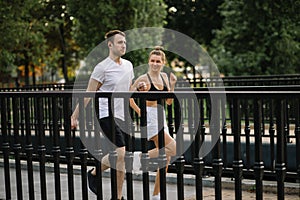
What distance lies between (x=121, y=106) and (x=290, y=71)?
62.4 feet

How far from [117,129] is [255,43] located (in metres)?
19.8

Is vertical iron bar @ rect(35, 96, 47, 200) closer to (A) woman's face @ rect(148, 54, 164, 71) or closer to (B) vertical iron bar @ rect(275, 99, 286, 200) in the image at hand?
(A) woman's face @ rect(148, 54, 164, 71)

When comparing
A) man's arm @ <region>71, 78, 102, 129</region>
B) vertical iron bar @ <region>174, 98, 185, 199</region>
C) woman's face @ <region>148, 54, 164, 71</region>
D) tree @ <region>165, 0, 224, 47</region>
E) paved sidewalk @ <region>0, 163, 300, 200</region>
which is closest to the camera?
vertical iron bar @ <region>174, 98, 185, 199</region>

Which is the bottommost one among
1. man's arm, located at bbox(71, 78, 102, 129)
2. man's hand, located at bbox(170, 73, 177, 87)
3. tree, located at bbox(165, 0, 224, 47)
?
man's arm, located at bbox(71, 78, 102, 129)

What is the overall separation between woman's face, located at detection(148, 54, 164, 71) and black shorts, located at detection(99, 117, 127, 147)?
102cm

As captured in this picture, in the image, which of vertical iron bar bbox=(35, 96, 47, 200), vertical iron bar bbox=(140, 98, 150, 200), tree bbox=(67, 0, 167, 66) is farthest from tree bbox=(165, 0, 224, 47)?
vertical iron bar bbox=(140, 98, 150, 200)

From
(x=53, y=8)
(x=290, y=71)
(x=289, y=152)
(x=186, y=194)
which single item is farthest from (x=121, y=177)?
(x=290, y=71)

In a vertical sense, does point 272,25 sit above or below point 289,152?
above

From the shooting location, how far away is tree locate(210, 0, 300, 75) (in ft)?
77.6

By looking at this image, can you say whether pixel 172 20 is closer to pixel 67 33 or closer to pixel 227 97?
pixel 67 33

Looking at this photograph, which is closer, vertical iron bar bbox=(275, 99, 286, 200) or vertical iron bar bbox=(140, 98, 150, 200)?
vertical iron bar bbox=(275, 99, 286, 200)

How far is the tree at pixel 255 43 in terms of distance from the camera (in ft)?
77.6

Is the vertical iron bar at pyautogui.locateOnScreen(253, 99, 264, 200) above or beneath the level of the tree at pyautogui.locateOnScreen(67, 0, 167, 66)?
beneath

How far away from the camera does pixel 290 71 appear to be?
78.6 ft
